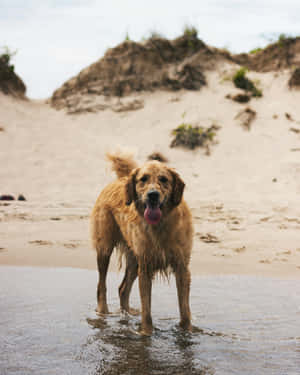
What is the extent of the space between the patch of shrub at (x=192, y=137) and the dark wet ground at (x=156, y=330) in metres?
10.7

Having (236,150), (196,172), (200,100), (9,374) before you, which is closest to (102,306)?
(9,374)

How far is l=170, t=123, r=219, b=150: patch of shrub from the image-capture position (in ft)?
53.4

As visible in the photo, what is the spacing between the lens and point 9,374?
2.98 metres

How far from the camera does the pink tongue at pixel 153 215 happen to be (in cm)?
382

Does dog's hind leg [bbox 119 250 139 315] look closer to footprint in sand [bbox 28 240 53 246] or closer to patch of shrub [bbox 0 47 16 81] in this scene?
footprint in sand [bbox 28 240 53 246]

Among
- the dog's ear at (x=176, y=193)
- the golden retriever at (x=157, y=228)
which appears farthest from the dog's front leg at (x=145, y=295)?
the dog's ear at (x=176, y=193)

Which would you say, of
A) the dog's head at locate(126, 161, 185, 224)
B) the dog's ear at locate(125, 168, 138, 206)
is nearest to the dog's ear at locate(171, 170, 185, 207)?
the dog's head at locate(126, 161, 185, 224)

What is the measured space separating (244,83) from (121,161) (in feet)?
52.8

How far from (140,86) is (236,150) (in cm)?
742

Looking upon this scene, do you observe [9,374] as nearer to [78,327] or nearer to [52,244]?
[78,327]

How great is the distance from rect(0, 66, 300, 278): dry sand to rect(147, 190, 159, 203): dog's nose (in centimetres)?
186

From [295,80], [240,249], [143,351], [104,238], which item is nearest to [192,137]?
[295,80]

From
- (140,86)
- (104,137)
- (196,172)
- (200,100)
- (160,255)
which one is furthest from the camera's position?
(140,86)

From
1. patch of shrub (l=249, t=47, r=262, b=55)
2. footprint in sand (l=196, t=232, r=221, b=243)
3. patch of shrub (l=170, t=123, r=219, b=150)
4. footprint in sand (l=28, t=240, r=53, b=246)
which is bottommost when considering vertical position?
footprint in sand (l=28, t=240, r=53, b=246)
